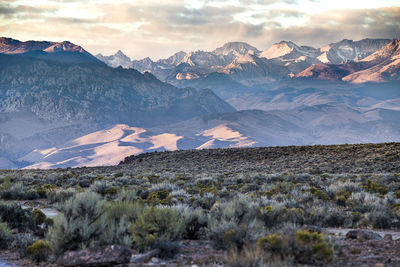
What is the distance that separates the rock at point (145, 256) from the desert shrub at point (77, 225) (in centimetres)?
119

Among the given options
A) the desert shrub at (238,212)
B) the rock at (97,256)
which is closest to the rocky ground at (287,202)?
the rock at (97,256)

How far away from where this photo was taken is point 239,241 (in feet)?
33.8

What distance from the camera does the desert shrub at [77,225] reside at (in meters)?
10.1

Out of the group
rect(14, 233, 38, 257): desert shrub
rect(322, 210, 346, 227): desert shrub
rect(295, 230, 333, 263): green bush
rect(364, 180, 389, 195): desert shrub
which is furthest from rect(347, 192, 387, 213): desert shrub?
rect(14, 233, 38, 257): desert shrub

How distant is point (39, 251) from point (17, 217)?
4.24m

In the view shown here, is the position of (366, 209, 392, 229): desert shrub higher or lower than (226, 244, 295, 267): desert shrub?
lower

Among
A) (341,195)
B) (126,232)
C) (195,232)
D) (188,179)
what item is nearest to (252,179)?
(188,179)

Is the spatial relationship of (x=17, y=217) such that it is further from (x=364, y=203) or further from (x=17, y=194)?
(x=364, y=203)

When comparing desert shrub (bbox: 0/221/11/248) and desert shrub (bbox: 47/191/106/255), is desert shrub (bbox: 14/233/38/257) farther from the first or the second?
desert shrub (bbox: 47/191/106/255)

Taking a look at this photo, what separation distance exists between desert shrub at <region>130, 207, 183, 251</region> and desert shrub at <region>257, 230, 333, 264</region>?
2.63 metres

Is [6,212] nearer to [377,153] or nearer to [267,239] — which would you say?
[267,239]

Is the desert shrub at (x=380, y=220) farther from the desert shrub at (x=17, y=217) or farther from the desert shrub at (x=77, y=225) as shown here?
the desert shrub at (x=17, y=217)

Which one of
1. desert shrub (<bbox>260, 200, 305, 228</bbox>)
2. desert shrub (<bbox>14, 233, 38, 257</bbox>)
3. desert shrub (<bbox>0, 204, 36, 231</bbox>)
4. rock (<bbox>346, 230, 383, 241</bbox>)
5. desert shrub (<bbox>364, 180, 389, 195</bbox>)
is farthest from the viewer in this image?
desert shrub (<bbox>364, 180, 389, 195</bbox>)

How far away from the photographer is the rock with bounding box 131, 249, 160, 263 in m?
9.53
